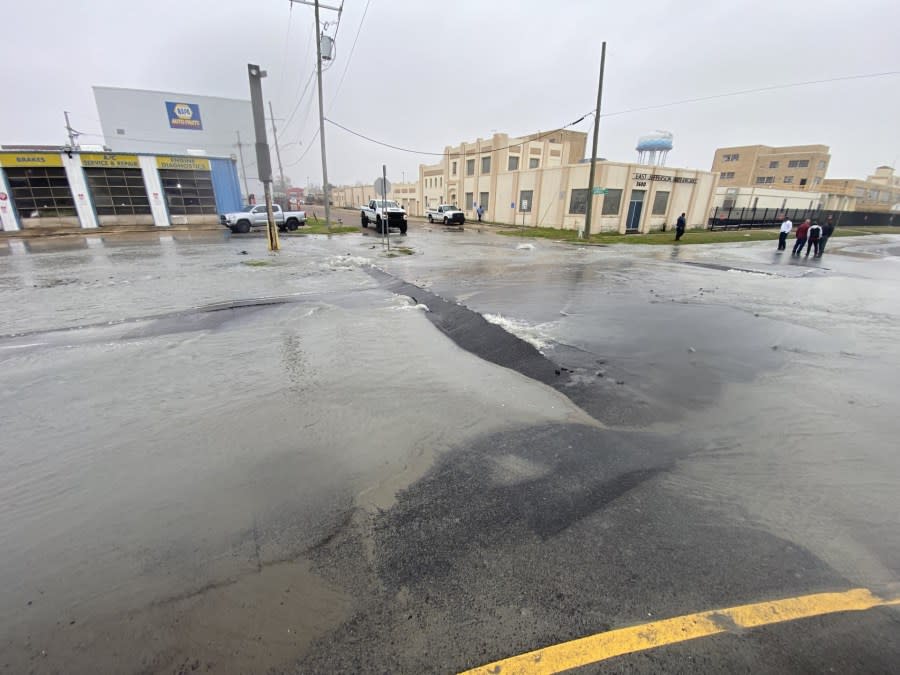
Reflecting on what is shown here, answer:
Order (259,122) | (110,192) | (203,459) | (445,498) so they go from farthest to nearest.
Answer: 1. (110,192)
2. (259,122)
3. (203,459)
4. (445,498)

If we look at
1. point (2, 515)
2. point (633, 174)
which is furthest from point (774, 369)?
point (633, 174)

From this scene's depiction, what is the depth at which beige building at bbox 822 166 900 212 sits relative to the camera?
65100 millimetres

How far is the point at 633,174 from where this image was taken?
31.1m

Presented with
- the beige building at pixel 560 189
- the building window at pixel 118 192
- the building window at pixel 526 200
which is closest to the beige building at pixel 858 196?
the beige building at pixel 560 189

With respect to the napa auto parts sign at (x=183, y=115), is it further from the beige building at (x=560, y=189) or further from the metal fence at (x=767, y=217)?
the metal fence at (x=767, y=217)

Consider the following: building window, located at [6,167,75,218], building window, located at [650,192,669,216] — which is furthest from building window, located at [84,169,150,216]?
building window, located at [650,192,669,216]

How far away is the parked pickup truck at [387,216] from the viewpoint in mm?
28031

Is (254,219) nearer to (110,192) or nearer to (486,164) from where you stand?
(110,192)

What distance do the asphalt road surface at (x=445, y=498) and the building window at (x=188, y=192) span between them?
3027cm

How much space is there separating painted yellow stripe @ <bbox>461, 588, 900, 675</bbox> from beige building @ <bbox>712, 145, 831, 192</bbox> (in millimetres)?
95425

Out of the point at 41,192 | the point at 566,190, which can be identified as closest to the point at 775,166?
the point at 566,190

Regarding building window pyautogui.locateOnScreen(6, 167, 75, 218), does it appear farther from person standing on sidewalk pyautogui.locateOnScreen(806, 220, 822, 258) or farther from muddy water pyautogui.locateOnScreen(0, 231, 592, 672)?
person standing on sidewalk pyautogui.locateOnScreen(806, 220, 822, 258)

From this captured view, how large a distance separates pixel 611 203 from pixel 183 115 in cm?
5878

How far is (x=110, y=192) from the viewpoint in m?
29.5
